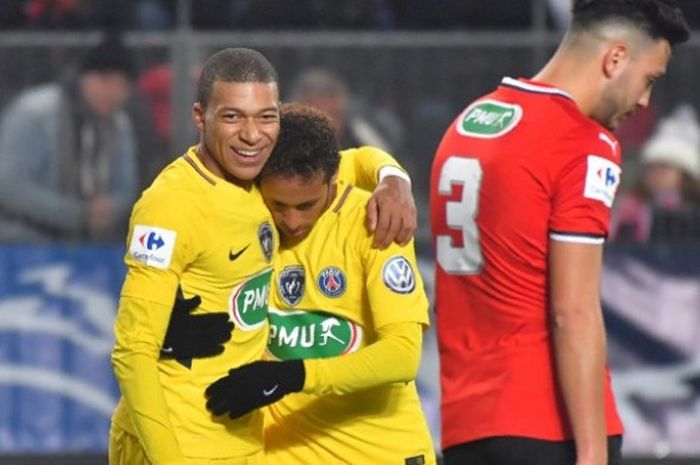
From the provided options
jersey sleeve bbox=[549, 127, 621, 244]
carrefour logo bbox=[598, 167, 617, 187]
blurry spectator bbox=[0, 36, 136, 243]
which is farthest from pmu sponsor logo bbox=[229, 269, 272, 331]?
blurry spectator bbox=[0, 36, 136, 243]

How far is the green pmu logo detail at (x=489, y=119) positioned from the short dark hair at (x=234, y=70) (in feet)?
1.69

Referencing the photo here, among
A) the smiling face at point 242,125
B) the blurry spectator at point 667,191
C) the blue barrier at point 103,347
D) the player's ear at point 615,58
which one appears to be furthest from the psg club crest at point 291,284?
the blurry spectator at point 667,191

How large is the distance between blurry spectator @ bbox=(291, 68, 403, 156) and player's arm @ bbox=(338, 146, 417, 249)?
4.10m

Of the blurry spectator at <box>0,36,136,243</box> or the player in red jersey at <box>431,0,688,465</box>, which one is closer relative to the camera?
the player in red jersey at <box>431,0,688,465</box>

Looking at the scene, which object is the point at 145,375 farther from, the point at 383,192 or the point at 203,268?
the point at 383,192

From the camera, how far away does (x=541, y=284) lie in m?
4.39

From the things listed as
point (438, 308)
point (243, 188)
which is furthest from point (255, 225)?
point (438, 308)

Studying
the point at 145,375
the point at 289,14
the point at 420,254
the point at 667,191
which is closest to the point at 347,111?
the point at 289,14

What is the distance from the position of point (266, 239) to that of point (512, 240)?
2.14 feet

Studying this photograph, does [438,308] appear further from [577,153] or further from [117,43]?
[117,43]

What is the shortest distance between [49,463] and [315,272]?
4.64m

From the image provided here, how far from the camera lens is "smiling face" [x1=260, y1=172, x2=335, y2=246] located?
181 inches

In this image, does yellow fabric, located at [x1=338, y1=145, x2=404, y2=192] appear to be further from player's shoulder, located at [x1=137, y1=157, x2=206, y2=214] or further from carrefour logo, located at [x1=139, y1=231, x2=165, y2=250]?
carrefour logo, located at [x1=139, y1=231, x2=165, y2=250]

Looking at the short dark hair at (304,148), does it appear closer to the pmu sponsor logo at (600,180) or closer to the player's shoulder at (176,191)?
the player's shoulder at (176,191)
